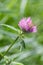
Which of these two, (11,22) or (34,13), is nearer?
(11,22)

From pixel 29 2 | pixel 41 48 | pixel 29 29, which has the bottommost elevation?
pixel 29 29

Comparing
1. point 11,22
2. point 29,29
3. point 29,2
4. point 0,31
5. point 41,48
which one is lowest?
point 29,29

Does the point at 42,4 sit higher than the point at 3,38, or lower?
higher

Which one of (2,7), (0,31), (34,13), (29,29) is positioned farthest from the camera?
(34,13)

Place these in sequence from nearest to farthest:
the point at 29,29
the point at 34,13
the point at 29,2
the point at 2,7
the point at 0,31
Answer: the point at 29,29 → the point at 0,31 → the point at 2,7 → the point at 29,2 → the point at 34,13

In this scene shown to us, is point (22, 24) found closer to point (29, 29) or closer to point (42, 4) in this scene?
point (29, 29)

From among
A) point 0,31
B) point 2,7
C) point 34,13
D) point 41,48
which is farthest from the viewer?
point 34,13

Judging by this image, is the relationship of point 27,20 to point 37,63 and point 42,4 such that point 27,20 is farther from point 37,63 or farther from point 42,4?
point 42,4

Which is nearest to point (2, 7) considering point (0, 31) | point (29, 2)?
point (0, 31)

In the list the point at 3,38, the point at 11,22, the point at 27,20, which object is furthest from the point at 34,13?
the point at 27,20
